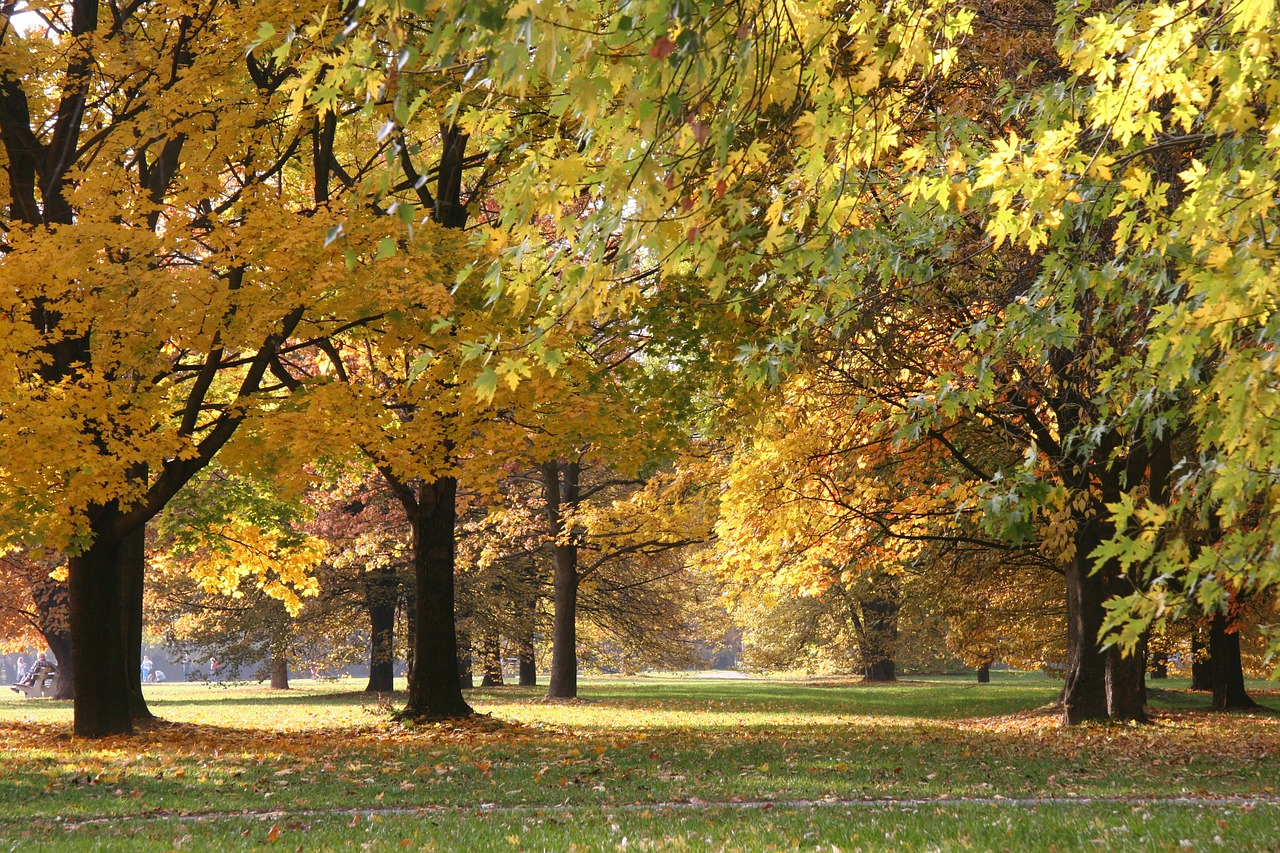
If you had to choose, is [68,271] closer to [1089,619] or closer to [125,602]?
[125,602]

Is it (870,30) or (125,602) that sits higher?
(870,30)

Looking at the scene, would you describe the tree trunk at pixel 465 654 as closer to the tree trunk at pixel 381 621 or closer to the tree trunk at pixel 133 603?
the tree trunk at pixel 381 621

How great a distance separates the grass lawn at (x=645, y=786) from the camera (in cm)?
732

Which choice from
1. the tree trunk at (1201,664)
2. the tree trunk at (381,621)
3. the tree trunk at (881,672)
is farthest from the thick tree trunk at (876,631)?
the tree trunk at (381,621)

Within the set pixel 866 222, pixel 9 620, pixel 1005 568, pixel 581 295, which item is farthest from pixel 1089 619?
pixel 9 620

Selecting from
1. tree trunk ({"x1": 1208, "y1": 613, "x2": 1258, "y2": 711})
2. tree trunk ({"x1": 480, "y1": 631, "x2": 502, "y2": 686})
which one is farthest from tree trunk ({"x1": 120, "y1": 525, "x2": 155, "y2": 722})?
tree trunk ({"x1": 1208, "y1": 613, "x2": 1258, "y2": 711})

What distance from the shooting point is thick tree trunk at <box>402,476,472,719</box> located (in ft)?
55.4

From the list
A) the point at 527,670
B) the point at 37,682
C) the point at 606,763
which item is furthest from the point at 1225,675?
the point at 37,682

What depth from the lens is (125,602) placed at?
1812 centimetres

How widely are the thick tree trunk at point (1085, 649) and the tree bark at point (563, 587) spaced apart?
1233cm

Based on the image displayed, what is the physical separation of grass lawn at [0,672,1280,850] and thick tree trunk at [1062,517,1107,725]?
82 cm

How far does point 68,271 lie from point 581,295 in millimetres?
9400

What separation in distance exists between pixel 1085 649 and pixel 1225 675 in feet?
25.8

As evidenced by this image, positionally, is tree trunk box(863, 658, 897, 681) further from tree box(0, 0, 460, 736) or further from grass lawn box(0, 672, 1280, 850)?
tree box(0, 0, 460, 736)
